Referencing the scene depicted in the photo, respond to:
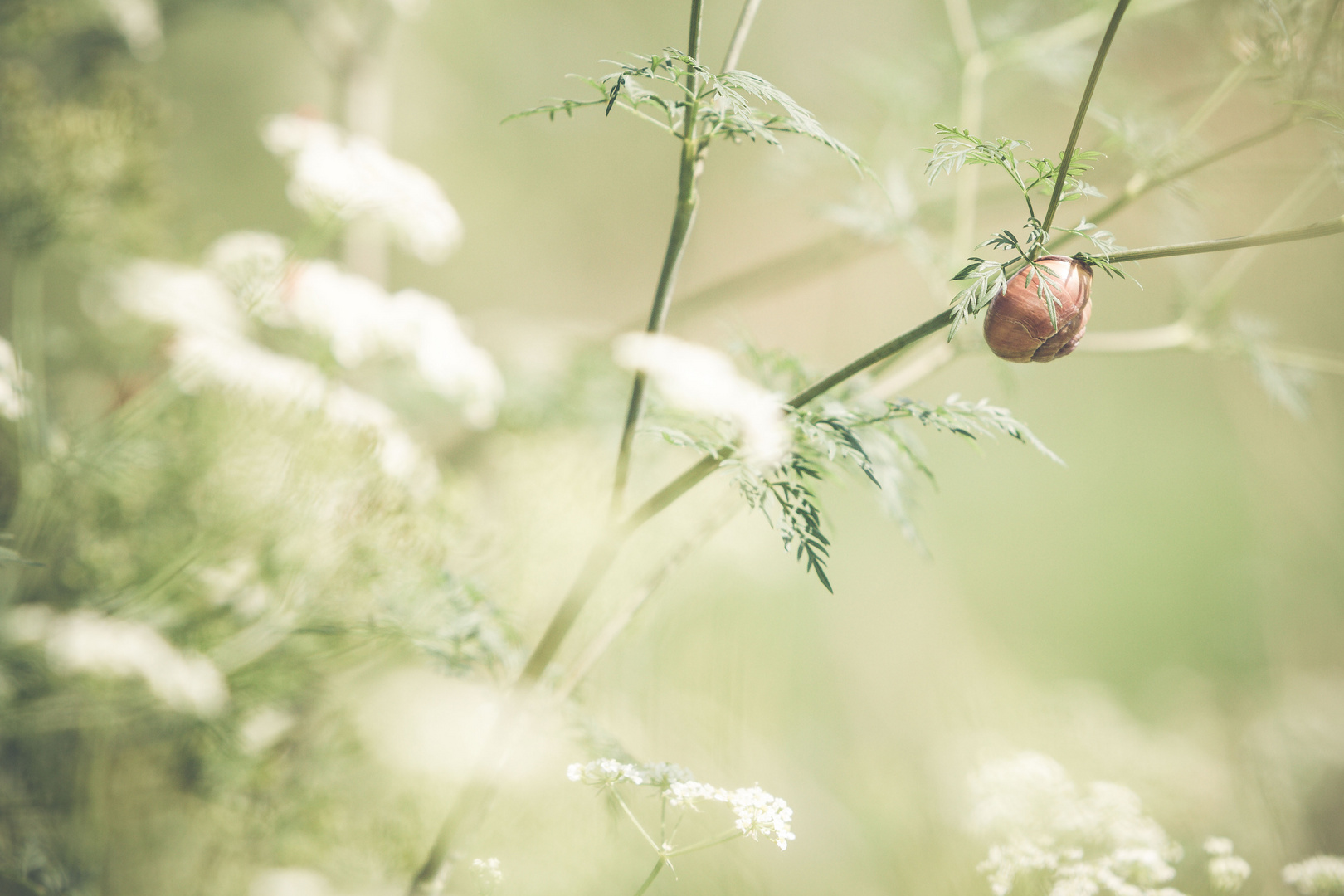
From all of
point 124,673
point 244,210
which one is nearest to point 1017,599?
point 124,673

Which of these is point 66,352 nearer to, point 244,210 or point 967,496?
point 244,210

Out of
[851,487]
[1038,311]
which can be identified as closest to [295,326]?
[1038,311]

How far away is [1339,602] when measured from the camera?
4.90 ft

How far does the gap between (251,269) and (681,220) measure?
1.73 feet

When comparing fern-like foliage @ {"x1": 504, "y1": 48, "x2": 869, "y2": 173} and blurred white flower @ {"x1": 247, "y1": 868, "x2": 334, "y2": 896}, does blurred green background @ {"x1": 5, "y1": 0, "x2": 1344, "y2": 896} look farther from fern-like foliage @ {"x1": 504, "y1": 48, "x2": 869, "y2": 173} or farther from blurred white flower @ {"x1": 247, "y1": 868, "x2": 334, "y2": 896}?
fern-like foliage @ {"x1": 504, "y1": 48, "x2": 869, "y2": 173}

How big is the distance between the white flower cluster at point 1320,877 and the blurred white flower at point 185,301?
1.13m

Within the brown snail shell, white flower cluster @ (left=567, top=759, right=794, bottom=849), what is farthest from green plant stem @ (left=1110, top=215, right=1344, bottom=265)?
white flower cluster @ (left=567, top=759, right=794, bottom=849)

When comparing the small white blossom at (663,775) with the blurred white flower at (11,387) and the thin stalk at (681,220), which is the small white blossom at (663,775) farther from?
the blurred white flower at (11,387)

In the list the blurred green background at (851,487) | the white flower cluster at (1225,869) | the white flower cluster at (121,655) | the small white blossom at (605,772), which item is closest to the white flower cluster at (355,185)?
the blurred green background at (851,487)

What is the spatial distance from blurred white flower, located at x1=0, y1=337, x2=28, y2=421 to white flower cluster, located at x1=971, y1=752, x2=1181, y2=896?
896mm

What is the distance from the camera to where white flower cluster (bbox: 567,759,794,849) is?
414 millimetres

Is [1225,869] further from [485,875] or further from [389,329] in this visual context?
[389,329]

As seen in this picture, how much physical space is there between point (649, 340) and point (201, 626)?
65 cm

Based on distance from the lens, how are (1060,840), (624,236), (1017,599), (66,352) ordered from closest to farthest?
1. (1060,840)
2. (66,352)
3. (1017,599)
4. (624,236)
